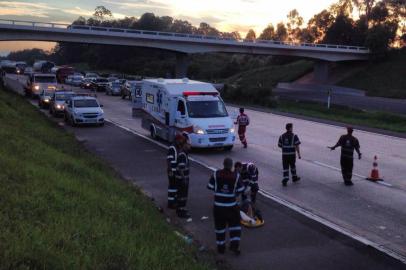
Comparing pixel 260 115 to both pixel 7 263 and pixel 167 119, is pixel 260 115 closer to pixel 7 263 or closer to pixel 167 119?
pixel 167 119

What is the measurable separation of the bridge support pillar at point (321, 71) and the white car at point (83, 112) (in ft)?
201

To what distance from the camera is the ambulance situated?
63.0 ft

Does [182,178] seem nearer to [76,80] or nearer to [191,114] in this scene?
[191,114]

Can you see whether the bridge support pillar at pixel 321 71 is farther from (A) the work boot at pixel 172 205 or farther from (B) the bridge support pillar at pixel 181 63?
(A) the work boot at pixel 172 205

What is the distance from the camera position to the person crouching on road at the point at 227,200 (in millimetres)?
8328

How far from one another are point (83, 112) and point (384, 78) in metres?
55.7

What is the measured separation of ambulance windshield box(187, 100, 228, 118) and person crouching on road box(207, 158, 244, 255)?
1131 centimetres

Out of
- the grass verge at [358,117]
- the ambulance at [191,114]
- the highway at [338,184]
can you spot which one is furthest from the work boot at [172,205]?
the grass verge at [358,117]

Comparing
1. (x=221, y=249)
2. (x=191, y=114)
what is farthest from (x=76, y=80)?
(x=221, y=249)

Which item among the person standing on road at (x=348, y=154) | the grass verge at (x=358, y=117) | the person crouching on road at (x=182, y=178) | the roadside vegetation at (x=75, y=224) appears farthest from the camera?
the grass verge at (x=358, y=117)

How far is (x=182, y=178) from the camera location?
35.7ft

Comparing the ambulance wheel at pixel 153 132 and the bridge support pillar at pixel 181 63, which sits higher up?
the bridge support pillar at pixel 181 63

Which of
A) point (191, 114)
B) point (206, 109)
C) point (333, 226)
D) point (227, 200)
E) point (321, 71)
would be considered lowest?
point (333, 226)

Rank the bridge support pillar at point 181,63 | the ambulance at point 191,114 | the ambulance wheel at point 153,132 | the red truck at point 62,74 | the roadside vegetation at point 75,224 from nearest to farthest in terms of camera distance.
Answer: the roadside vegetation at point 75,224 → the ambulance at point 191,114 → the ambulance wheel at point 153,132 → the bridge support pillar at point 181,63 → the red truck at point 62,74
